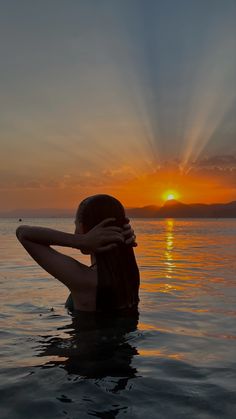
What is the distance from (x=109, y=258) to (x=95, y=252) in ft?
0.73

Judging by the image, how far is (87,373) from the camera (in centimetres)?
415

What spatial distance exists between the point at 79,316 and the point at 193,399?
273 cm

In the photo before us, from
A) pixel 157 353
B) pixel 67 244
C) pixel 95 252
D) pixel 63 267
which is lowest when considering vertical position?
pixel 157 353

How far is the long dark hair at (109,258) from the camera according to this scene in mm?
5559

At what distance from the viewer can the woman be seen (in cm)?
533

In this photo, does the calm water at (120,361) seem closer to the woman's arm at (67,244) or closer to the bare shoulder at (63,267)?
the bare shoulder at (63,267)

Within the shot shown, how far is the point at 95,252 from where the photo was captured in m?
5.44

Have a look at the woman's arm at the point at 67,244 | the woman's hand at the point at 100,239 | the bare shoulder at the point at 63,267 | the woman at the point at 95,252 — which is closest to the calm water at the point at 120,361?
the woman at the point at 95,252

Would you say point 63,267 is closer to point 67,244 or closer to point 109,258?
point 67,244

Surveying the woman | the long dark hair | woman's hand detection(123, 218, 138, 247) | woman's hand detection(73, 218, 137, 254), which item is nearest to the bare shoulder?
the woman

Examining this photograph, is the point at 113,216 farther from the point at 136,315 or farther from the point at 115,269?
the point at 136,315

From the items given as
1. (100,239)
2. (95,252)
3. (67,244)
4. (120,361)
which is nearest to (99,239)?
(100,239)

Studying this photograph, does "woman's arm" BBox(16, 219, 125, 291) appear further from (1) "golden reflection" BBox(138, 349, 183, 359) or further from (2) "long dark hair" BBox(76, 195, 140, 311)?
(1) "golden reflection" BBox(138, 349, 183, 359)

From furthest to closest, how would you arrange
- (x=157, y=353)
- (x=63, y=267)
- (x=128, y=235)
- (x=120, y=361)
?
(x=128, y=235) < (x=63, y=267) < (x=157, y=353) < (x=120, y=361)
